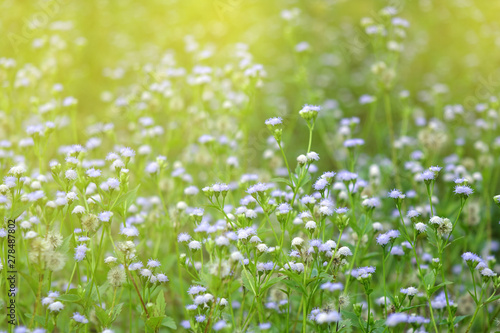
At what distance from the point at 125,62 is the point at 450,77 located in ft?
14.8

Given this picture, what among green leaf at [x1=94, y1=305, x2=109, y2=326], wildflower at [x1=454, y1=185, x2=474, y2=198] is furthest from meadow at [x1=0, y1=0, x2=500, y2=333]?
wildflower at [x1=454, y1=185, x2=474, y2=198]

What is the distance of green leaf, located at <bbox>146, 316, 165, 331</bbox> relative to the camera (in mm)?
2336

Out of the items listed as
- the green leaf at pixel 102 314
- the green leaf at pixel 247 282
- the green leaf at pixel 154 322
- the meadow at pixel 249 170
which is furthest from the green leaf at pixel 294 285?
the green leaf at pixel 102 314

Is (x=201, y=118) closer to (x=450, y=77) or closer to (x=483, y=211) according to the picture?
(x=483, y=211)

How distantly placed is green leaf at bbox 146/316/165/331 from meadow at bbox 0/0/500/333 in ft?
0.04

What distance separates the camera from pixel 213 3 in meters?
8.14

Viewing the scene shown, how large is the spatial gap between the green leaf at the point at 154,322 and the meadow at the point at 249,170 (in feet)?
0.04

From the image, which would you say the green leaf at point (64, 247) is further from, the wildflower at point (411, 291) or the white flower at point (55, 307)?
Result: the wildflower at point (411, 291)

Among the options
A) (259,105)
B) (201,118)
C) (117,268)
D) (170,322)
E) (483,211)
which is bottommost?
(259,105)

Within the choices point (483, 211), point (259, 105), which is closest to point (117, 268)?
point (483, 211)

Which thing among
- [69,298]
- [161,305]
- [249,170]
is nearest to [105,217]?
[69,298]

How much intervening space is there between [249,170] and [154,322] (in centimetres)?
283

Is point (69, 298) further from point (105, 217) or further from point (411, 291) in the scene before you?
point (411, 291)

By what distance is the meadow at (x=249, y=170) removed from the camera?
2.49 meters
